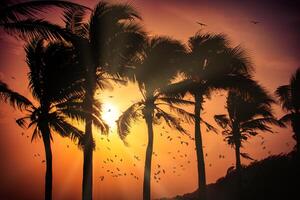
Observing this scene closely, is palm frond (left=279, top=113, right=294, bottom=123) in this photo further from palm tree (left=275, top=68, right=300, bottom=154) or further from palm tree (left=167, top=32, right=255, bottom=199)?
palm tree (left=167, top=32, right=255, bottom=199)

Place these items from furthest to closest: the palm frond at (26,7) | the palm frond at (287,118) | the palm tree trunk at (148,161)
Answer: the palm frond at (287,118) → the palm tree trunk at (148,161) → the palm frond at (26,7)

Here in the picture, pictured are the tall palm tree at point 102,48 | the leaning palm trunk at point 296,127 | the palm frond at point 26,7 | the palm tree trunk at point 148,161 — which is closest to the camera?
the palm frond at point 26,7

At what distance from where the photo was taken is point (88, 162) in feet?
58.1

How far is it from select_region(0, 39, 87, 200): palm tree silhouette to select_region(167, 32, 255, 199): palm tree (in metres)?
5.76

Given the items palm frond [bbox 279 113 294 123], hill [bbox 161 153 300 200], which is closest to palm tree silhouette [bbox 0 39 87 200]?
hill [bbox 161 153 300 200]

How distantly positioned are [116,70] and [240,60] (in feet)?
22.1

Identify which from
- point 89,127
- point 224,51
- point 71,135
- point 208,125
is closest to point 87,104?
point 89,127

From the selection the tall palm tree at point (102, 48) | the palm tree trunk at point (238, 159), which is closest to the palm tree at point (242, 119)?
the palm tree trunk at point (238, 159)

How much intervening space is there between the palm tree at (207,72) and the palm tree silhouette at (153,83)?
26.6 inches

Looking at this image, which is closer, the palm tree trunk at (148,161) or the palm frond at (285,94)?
the palm tree trunk at (148,161)

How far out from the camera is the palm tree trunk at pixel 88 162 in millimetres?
17344

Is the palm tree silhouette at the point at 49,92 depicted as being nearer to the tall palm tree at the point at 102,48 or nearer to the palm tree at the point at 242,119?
the tall palm tree at the point at 102,48

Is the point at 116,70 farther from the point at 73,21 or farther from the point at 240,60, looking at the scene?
the point at 240,60

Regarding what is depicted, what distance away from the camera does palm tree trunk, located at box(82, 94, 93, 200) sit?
56.9 feet
